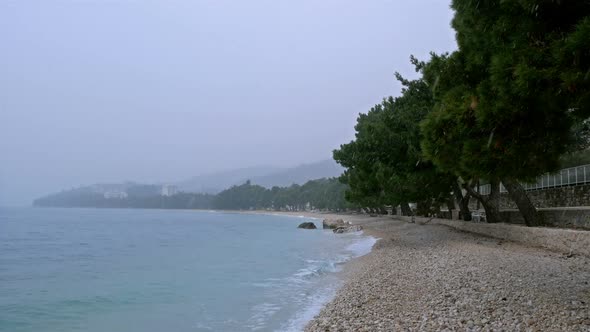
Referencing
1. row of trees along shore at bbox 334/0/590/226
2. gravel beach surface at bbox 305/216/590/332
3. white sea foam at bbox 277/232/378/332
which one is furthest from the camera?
white sea foam at bbox 277/232/378/332

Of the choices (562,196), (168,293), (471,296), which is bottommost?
(168,293)

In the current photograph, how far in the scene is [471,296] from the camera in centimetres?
963

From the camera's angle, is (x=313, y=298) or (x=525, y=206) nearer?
(x=313, y=298)

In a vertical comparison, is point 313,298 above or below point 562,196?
below

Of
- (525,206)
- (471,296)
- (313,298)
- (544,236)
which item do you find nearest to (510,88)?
(471,296)

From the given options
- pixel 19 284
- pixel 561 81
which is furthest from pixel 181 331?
pixel 19 284

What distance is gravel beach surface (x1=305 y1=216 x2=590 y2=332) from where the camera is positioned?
24.5ft

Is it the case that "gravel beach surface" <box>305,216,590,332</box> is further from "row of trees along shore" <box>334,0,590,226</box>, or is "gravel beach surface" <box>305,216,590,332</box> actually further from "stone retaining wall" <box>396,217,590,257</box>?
"row of trees along shore" <box>334,0,590,226</box>

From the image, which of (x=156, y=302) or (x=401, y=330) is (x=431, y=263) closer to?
(x=401, y=330)

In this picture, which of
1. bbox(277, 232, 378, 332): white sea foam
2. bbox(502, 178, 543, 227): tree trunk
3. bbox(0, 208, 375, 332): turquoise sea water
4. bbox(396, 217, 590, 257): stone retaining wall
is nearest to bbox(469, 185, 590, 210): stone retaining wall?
bbox(502, 178, 543, 227): tree trunk

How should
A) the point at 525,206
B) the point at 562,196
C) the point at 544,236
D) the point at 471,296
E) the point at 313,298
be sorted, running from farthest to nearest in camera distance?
the point at 562,196, the point at 525,206, the point at 544,236, the point at 313,298, the point at 471,296

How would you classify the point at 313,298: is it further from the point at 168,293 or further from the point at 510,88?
the point at 510,88

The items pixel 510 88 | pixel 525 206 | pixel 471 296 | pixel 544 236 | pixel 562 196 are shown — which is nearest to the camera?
pixel 510 88

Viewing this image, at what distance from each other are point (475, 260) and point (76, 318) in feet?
45.2
